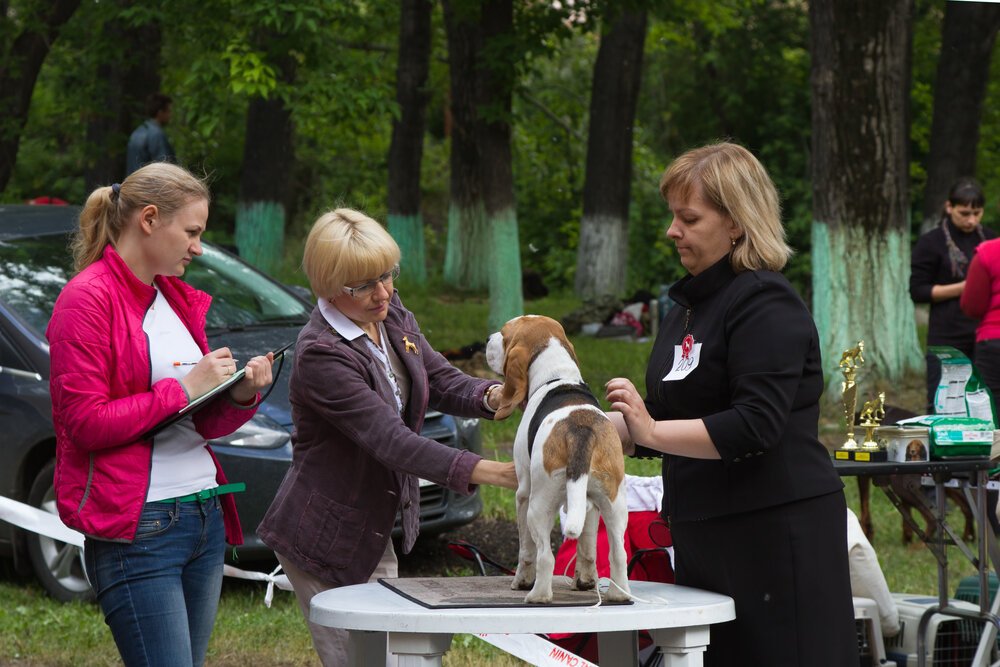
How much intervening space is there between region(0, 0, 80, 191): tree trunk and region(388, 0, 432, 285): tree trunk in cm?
779

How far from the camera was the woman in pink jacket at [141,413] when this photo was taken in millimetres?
2781

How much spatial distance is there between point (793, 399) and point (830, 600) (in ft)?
1.73

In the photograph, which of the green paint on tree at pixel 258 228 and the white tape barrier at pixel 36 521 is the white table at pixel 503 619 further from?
the green paint on tree at pixel 258 228

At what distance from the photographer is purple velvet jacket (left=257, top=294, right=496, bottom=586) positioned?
2844 mm

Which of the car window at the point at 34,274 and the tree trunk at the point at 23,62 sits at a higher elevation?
the tree trunk at the point at 23,62

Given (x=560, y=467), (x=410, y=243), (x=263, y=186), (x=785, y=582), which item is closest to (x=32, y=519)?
(x=560, y=467)

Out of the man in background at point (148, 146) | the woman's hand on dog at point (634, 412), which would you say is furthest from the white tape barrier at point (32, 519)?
the man in background at point (148, 146)

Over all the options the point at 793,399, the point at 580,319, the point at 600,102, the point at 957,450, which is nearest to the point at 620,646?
the point at 793,399

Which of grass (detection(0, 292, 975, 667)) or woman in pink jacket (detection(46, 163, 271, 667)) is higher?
woman in pink jacket (detection(46, 163, 271, 667))

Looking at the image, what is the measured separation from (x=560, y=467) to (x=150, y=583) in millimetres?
1069

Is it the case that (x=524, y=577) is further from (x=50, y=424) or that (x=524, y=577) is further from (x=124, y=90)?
(x=124, y=90)

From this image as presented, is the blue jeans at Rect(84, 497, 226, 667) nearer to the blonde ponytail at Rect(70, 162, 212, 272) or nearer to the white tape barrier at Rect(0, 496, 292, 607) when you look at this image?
the blonde ponytail at Rect(70, 162, 212, 272)

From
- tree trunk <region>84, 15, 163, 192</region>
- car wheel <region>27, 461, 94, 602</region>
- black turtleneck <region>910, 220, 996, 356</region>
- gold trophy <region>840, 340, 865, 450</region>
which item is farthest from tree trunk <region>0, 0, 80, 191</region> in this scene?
gold trophy <region>840, 340, 865, 450</region>

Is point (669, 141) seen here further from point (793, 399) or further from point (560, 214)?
point (793, 399)
